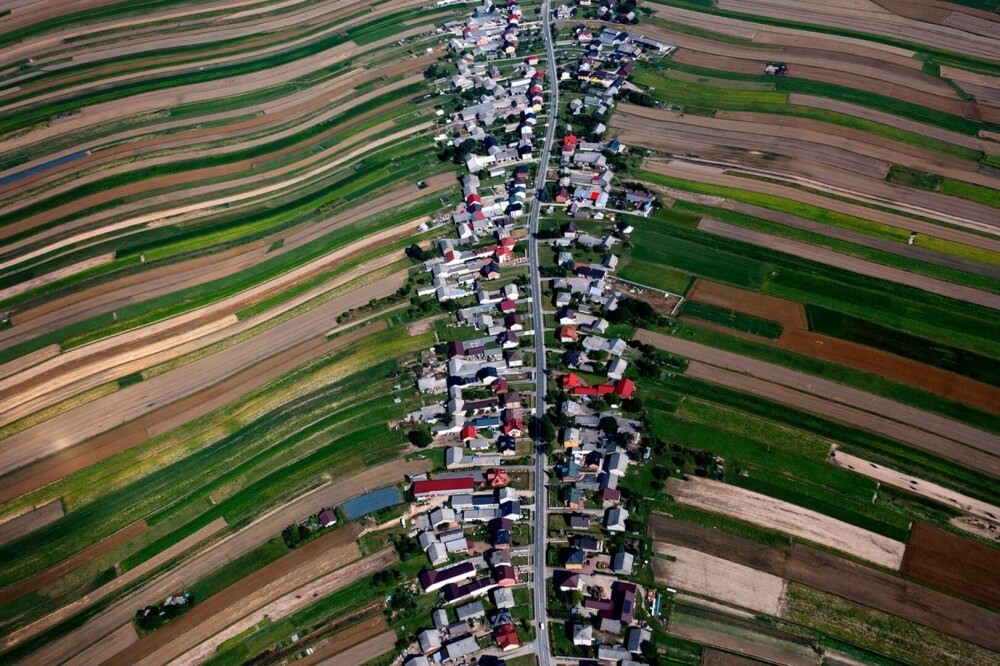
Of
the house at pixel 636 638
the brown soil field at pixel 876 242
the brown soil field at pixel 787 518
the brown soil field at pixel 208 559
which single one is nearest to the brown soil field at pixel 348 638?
the brown soil field at pixel 208 559

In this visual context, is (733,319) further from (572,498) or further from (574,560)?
(574,560)

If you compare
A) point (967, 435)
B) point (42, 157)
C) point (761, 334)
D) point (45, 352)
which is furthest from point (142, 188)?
point (967, 435)

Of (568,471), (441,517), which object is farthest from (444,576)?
(568,471)

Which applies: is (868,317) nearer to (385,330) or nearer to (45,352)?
(385,330)

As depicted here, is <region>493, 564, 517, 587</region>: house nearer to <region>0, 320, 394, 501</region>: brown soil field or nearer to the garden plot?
the garden plot

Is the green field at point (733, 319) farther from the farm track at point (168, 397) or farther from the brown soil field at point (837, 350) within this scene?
the farm track at point (168, 397)

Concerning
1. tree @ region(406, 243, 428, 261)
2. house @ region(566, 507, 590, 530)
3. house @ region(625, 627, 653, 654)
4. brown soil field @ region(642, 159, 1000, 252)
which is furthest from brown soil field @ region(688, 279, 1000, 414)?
house @ region(625, 627, 653, 654)
